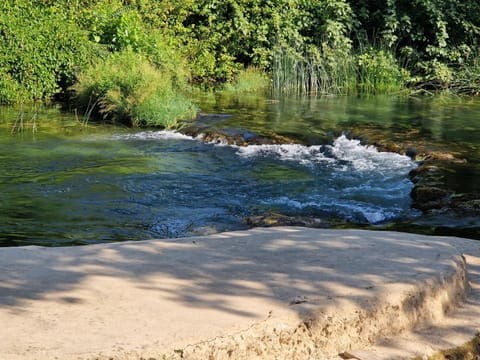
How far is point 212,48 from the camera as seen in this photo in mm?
18406

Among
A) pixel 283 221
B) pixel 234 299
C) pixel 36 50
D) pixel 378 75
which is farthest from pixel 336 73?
pixel 234 299

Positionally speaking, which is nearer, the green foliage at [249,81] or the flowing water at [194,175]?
the flowing water at [194,175]

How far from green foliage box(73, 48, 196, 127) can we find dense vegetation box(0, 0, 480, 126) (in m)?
0.03

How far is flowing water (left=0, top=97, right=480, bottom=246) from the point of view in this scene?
709 cm

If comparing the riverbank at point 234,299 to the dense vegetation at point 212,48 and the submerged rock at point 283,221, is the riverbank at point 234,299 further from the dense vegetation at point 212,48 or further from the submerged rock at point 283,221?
the dense vegetation at point 212,48

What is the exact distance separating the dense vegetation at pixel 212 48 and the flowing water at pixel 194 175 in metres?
0.88

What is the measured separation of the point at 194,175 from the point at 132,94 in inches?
160

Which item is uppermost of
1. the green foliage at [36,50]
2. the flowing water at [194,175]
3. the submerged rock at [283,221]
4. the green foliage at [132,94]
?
the green foliage at [36,50]

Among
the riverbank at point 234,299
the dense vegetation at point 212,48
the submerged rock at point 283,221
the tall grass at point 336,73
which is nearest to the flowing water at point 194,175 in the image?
the submerged rock at point 283,221

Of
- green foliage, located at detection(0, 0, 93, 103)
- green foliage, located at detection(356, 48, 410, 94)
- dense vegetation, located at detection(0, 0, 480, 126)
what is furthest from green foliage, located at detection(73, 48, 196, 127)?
green foliage, located at detection(356, 48, 410, 94)

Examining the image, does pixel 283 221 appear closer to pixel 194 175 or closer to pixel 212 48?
pixel 194 175

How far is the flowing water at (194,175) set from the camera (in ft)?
23.3

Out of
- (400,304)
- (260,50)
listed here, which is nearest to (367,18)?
(260,50)

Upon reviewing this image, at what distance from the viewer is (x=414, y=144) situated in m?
10.9
